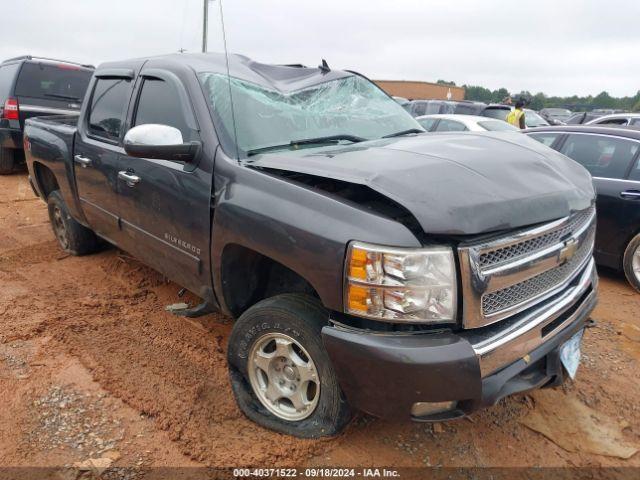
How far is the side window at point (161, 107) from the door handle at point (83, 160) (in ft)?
2.37

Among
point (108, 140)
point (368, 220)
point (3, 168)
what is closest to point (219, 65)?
point (108, 140)

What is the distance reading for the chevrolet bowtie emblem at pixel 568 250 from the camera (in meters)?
2.34

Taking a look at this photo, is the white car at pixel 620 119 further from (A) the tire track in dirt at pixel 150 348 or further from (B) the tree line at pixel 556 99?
(B) the tree line at pixel 556 99

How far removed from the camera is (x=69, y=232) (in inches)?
195

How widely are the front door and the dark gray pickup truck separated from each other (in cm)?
1

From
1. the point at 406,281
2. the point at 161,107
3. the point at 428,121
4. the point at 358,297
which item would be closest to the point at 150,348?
the point at 161,107

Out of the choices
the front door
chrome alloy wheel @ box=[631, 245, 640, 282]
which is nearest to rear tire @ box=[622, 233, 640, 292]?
chrome alloy wheel @ box=[631, 245, 640, 282]

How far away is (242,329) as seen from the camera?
2.60 meters

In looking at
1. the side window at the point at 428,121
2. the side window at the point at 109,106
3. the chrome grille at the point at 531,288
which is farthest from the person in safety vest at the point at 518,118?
the side window at the point at 109,106

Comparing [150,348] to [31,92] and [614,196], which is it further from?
[31,92]

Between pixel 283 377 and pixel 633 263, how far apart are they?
389cm

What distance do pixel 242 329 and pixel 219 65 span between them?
1765 millimetres

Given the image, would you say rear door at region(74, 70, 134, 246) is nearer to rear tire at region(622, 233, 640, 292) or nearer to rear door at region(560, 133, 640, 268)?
rear door at region(560, 133, 640, 268)

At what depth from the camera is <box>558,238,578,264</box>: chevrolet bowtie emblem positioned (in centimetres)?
234
